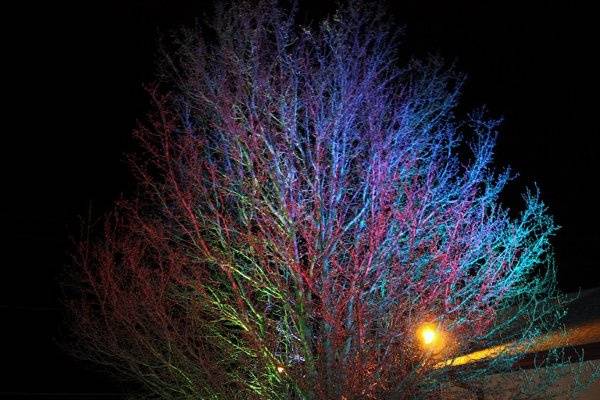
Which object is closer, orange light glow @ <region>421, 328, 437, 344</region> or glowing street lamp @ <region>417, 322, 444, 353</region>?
glowing street lamp @ <region>417, 322, 444, 353</region>

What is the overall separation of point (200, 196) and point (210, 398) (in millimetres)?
3579

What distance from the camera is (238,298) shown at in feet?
29.6

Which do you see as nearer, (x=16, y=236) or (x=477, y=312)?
(x=477, y=312)

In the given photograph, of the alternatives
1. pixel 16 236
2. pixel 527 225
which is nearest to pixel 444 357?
pixel 527 225

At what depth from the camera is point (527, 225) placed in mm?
10750

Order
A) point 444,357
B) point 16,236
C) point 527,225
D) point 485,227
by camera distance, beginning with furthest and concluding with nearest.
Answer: point 16,236, point 527,225, point 485,227, point 444,357

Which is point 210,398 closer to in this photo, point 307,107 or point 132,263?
point 132,263

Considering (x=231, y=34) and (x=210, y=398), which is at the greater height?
(x=231, y=34)

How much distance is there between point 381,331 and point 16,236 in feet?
48.5

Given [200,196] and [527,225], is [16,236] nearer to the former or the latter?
[200,196]

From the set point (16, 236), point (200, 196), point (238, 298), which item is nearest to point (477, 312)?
point (238, 298)

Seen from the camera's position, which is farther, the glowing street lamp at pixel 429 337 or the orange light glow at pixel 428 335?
the orange light glow at pixel 428 335

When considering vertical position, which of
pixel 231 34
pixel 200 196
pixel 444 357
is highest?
pixel 231 34

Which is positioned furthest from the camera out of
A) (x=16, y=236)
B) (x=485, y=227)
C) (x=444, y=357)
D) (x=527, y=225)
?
(x=16, y=236)
